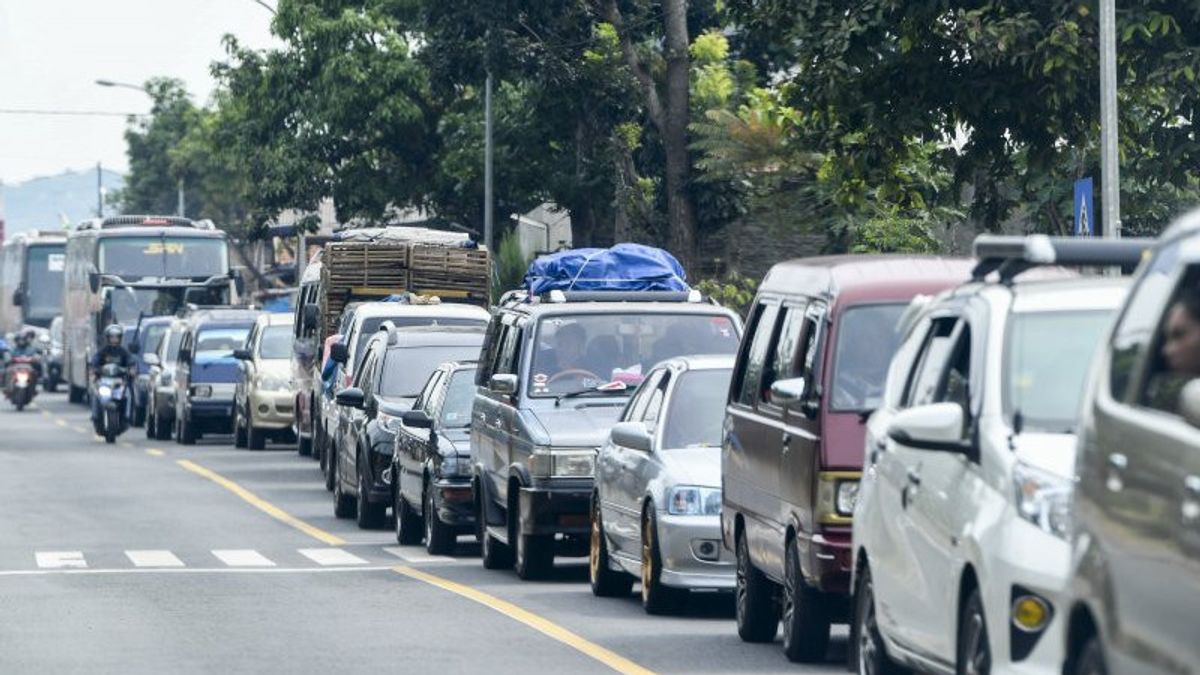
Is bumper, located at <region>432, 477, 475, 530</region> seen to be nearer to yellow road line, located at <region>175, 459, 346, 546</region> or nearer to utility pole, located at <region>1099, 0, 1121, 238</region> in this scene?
yellow road line, located at <region>175, 459, 346, 546</region>

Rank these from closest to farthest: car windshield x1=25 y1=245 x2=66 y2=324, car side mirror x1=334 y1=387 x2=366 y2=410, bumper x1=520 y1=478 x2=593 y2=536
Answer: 1. bumper x1=520 y1=478 x2=593 y2=536
2. car side mirror x1=334 y1=387 x2=366 y2=410
3. car windshield x1=25 y1=245 x2=66 y2=324

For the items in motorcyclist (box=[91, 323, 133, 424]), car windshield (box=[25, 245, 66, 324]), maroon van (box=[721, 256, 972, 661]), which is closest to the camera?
maroon van (box=[721, 256, 972, 661])

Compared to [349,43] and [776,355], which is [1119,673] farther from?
[349,43]

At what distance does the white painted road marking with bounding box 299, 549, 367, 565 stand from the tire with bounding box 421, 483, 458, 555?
1.88 feet

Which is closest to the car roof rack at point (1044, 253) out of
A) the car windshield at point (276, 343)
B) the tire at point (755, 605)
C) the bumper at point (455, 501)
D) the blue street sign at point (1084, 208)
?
the tire at point (755, 605)

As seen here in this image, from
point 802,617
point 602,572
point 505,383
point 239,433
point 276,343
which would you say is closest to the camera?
point 802,617

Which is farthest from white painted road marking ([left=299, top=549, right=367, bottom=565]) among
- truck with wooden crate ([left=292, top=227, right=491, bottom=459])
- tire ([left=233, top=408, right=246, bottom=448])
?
tire ([left=233, top=408, right=246, bottom=448])

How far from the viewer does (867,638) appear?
436 inches

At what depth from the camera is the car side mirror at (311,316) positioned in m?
35.7

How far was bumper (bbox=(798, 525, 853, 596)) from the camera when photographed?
12516 millimetres

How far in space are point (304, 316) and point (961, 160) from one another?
498 inches

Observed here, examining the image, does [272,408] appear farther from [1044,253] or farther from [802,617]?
[1044,253]

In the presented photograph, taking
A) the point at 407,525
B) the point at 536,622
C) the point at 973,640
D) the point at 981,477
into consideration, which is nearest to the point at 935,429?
the point at 981,477

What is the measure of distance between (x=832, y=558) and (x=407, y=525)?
10431 mm
